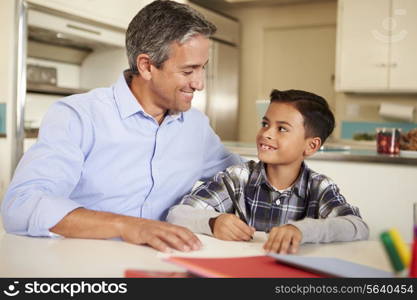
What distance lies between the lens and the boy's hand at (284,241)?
3.11 ft

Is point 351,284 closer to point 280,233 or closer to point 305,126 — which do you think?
point 280,233

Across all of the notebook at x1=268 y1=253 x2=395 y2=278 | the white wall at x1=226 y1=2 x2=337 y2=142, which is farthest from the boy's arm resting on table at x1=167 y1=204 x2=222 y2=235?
the white wall at x1=226 y1=2 x2=337 y2=142

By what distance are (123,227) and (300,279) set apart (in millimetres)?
461

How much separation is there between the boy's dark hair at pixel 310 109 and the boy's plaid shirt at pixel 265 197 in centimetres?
13

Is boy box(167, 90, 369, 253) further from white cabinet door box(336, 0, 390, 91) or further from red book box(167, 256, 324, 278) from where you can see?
white cabinet door box(336, 0, 390, 91)

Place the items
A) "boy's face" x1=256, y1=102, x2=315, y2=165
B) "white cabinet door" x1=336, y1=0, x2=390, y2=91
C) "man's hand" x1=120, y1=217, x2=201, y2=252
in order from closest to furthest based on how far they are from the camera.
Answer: "man's hand" x1=120, y1=217, x2=201, y2=252 → "boy's face" x1=256, y1=102, x2=315, y2=165 → "white cabinet door" x1=336, y1=0, x2=390, y2=91

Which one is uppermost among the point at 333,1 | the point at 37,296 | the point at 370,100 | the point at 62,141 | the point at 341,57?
the point at 333,1

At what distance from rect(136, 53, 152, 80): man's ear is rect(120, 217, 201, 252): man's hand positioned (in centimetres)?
51

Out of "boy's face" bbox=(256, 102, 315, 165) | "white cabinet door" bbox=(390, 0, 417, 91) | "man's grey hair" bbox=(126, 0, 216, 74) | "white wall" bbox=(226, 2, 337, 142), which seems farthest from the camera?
"white wall" bbox=(226, 2, 337, 142)

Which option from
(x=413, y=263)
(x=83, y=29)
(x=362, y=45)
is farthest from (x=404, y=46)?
(x=413, y=263)

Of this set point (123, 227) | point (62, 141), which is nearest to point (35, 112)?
point (62, 141)

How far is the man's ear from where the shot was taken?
1.36 m

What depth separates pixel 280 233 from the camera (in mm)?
975

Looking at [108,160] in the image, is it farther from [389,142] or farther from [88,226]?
[389,142]
